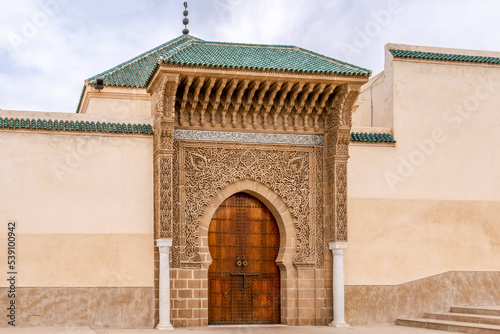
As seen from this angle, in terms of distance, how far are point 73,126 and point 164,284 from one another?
2.60 m

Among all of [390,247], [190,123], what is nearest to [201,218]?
[190,123]

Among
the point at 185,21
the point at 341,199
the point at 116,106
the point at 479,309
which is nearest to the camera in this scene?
the point at 479,309

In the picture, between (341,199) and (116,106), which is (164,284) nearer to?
(341,199)

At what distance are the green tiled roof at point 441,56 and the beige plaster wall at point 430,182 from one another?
0.34 feet

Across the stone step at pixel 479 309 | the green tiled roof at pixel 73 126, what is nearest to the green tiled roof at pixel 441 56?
the stone step at pixel 479 309

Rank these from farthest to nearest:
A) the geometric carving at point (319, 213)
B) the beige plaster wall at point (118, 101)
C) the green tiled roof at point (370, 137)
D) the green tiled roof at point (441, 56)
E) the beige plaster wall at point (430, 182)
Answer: the beige plaster wall at point (118, 101), the green tiled roof at point (441, 56), the green tiled roof at point (370, 137), the beige plaster wall at point (430, 182), the geometric carving at point (319, 213)

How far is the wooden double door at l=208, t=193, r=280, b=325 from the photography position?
34.7ft

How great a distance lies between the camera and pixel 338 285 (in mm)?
10555

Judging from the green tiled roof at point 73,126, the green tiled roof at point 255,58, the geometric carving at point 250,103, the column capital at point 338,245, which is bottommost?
the column capital at point 338,245

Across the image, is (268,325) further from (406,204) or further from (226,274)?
(406,204)

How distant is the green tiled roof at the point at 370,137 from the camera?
36.2 ft

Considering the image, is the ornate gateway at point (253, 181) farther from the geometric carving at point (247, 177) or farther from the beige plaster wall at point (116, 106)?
the beige plaster wall at point (116, 106)

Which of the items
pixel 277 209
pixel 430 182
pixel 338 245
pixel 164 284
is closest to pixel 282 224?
pixel 277 209

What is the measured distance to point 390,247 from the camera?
431 inches
